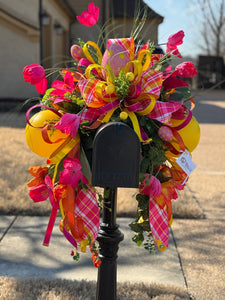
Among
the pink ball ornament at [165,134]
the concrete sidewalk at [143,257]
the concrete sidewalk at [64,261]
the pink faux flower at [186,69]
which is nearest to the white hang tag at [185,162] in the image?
the pink ball ornament at [165,134]

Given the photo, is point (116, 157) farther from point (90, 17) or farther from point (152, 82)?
point (90, 17)

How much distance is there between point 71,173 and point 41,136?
285 millimetres

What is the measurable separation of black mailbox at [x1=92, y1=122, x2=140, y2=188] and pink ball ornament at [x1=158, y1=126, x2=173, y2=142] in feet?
0.54

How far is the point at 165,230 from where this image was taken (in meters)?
1.80

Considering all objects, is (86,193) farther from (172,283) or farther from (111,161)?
(172,283)

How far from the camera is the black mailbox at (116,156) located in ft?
5.17

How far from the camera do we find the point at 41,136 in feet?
5.93

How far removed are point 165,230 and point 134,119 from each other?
555 mm

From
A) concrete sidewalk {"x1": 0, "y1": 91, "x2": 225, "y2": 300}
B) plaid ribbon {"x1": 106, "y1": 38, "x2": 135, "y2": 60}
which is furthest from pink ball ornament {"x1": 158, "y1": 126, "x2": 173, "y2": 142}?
concrete sidewalk {"x1": 0, "y1": 91, "x2": 225, "y2": 300}

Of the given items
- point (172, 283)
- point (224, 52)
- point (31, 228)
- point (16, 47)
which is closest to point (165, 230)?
point (172, 283)

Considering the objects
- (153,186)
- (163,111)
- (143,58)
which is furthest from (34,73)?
(153,186)

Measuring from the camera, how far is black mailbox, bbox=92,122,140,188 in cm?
158

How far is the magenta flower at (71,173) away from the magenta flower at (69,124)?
0.39 feet

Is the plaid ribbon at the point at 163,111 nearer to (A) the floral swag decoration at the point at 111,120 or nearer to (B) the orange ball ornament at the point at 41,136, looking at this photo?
(A) the floral swag decoration at the point at 111,120
